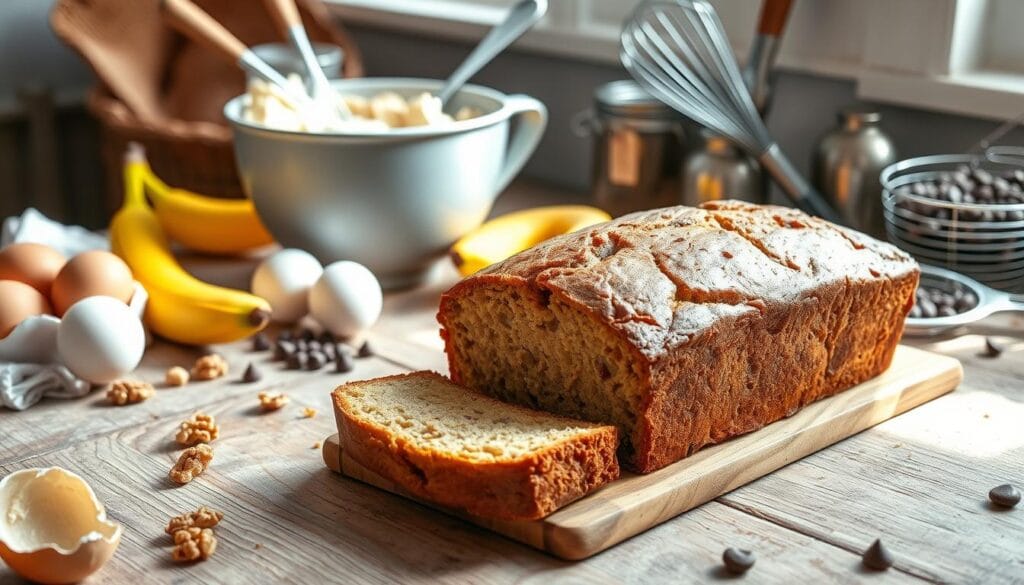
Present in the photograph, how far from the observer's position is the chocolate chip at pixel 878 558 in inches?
37.4

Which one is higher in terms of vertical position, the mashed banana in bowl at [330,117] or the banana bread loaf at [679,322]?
the mashed banana in bowl at [330,117]

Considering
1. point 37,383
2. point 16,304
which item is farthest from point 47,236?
point 37,383

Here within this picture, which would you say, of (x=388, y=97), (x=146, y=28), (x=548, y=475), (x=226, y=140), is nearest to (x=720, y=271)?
(x=548, y=475)

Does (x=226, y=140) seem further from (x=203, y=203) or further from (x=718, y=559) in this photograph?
(x=718, y=559)

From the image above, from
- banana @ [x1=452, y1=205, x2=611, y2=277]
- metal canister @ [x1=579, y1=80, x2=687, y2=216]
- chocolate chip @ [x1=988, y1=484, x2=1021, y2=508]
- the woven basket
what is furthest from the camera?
the woven basket

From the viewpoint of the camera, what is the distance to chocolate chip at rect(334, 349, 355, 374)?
4.69 ft

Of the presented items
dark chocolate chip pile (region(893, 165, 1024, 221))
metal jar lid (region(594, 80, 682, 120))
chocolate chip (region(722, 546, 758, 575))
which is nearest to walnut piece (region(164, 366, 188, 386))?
chocolate chip (region(722, 546, 758, 575))

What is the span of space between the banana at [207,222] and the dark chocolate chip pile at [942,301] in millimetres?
956

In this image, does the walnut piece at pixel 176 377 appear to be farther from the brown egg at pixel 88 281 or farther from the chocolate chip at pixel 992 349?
the chocolate chip at pixel 992 349

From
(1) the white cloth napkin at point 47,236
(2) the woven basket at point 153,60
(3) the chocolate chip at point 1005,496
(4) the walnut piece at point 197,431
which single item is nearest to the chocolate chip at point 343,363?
(4) the walnut piece at point 197,431

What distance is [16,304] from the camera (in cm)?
140

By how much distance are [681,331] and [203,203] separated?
989 mm

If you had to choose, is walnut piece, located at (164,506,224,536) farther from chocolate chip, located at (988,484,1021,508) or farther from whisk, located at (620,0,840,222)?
whisk, located at (620,0,840,222)

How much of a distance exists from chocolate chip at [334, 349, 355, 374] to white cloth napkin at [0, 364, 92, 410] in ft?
0.94
